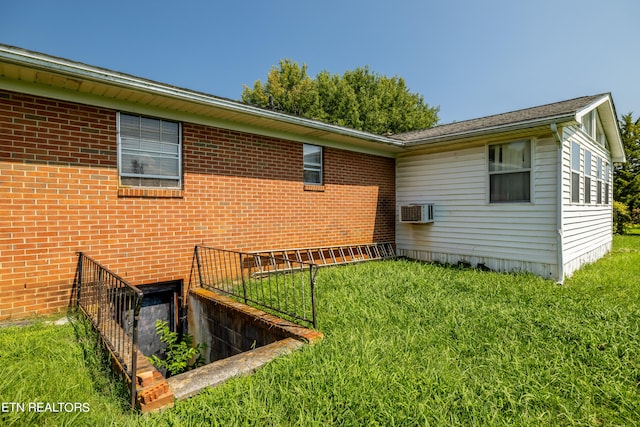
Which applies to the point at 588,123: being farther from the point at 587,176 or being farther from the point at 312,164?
the point at 312,164

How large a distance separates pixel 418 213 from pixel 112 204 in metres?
6.31

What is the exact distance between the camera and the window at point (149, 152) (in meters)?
4.69

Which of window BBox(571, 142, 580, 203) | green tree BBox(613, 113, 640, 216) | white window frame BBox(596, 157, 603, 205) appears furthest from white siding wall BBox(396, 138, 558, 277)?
green tree BBox(613, 113, 640, 216)

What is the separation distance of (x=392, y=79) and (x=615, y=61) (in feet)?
72.3

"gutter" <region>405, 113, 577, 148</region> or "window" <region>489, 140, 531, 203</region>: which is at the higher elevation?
"gutter" <region>405, 113, 577, 148</region>

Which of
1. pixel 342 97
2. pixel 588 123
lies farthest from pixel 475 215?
pixel 342 97

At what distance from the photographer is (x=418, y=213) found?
7.83 meters

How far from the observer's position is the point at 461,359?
289 centimetres

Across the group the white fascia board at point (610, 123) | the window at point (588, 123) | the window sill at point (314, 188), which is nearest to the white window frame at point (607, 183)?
the white fascia board at point (610, 123)

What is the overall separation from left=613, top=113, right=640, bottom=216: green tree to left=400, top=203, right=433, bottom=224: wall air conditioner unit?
705 inches

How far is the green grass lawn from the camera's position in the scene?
6.97 ft

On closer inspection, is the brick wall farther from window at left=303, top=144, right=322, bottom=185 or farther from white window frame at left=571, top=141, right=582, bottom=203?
white window frame at left=571, top=141, right=582, bottom=203

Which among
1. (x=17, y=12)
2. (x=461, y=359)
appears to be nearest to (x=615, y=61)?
(x=461, y=359)

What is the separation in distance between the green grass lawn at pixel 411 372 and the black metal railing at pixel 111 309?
184 millimetres
